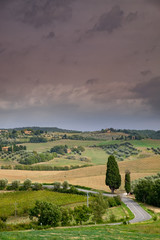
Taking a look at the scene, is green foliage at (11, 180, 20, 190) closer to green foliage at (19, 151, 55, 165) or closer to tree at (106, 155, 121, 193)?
tree at (106, 155, 121, 193)

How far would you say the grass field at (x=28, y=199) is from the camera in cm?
6434

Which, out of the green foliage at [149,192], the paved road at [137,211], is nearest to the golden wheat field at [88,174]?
the green foliage at [149,192]

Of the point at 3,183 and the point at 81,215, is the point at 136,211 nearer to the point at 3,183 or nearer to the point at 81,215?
the point at 81,215

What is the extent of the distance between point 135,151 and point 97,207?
147 m

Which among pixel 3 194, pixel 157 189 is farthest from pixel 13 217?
pixel 157 189

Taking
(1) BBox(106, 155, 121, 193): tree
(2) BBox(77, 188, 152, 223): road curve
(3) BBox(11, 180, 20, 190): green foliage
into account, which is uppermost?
(1) BBox(106, 155, 121, 193): tree

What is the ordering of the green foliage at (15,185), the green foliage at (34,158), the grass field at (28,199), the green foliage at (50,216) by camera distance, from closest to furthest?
1. the green foliage at (50,216)
2. the grass field at (28,199)
3. the green foliage at (15,185)
4. the green foliage at (34,158)

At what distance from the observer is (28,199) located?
250 feet

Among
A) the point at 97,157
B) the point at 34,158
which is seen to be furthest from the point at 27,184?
the point at 97,157

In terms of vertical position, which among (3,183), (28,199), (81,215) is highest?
(81,215)

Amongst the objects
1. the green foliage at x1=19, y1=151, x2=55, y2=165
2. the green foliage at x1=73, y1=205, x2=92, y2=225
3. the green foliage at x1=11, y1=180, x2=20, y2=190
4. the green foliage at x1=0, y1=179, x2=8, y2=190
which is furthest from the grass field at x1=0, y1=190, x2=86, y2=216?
the green foliage at x1=19, y1=151, x2=55, y2=165

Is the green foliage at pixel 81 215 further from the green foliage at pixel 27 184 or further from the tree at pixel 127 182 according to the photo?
the green foliage at pixel 27 184

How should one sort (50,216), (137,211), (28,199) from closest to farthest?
1. (50,216)
2. (137,211)
3. (28,199)

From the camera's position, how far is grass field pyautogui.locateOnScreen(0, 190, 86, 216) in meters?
64.3
